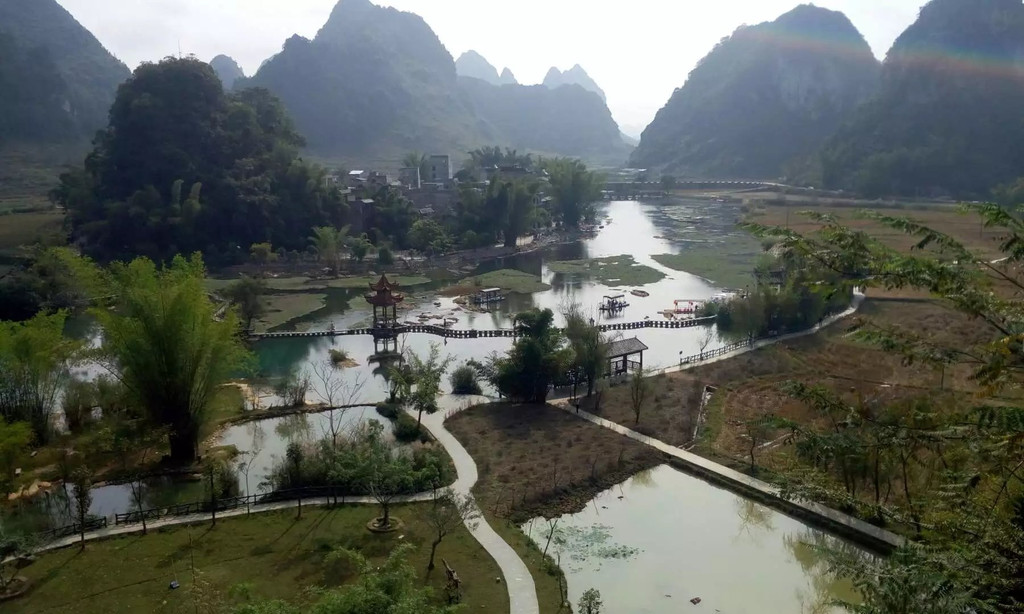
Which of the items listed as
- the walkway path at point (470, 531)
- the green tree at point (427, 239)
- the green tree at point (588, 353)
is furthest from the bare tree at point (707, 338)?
the green tree at point (427, 239)

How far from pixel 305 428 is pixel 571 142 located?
563 ft

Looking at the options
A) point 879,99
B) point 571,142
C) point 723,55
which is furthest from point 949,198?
point 571,142

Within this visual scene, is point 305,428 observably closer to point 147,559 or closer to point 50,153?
point 147,559

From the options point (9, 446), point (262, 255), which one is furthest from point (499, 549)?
point (262, 255)

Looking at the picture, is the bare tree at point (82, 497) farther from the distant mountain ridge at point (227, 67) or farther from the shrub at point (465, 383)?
the distant mountain ridge at point (227, 67)

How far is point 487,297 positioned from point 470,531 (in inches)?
1071

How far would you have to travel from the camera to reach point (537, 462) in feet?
62.7

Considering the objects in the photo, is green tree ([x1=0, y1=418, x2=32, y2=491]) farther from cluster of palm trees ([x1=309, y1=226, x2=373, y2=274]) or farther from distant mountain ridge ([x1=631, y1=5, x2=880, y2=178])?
distant mountain ridge ([x1=631, y1=5, x2=880, y2=178])

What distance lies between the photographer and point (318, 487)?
17.0 metres

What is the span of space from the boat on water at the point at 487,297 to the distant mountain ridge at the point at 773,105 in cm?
8906

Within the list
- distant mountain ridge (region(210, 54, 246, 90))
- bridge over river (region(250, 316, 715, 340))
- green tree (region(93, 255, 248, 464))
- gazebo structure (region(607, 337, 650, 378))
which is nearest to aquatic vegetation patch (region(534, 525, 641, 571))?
green tree (region(93, 255, 248, 464))

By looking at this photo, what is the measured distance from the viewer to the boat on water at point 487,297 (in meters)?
41.2

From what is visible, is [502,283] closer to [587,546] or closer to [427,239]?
[427,239]

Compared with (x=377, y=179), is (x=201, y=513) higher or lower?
lower
